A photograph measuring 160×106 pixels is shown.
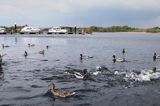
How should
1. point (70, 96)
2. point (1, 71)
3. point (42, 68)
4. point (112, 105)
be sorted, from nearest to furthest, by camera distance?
1. point (112, 105)
2. point (70, 96)
3. point (1, 71)
4. point (42, 68)

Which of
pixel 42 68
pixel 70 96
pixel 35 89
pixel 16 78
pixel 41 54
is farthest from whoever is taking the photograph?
pixel 41 54

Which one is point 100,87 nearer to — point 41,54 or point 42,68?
point 42,68

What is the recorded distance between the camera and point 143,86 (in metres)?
36.4

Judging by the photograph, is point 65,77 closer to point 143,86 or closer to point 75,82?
point 75,82

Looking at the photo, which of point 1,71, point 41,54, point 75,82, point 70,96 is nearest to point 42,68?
point 1,71

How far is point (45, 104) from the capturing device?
29547mm

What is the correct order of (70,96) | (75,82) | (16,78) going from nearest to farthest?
1. (70,96)
2. (75,82)
3. (16,78)

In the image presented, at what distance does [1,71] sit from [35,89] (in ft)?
41.6

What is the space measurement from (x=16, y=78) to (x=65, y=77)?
→ 567 cm

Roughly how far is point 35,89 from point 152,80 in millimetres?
13292

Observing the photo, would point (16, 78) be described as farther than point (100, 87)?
Yes

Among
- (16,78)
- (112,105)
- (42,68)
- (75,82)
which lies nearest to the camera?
(112,105)

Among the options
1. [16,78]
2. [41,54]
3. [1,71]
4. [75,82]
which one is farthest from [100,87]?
[41,54]

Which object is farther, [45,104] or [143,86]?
[143,86]
